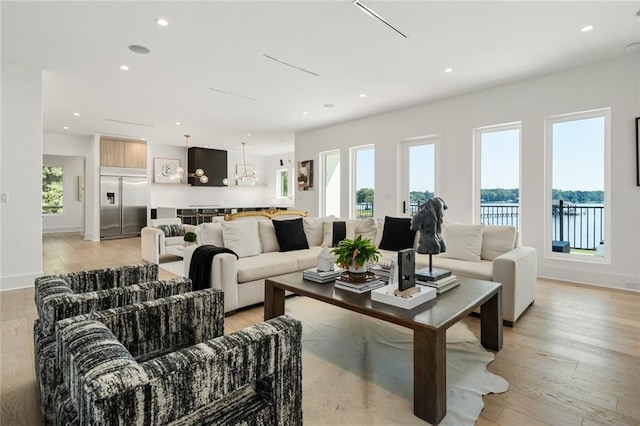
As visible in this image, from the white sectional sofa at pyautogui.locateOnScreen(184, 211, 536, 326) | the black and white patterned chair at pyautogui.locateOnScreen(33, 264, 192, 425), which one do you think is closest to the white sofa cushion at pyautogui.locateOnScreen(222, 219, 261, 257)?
the white sectional sofa at pyautogui.locateOnScreen(184, 211, 536, 326)

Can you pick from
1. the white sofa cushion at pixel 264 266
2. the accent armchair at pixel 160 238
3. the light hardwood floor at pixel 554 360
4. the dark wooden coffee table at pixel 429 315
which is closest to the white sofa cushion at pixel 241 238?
the white sofa cushion at pixel 264 266

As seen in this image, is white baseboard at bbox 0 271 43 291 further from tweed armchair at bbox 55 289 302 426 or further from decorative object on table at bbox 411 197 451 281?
decorative object on table at bbox 411 197 451 281

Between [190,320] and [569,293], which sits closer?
[190,320]

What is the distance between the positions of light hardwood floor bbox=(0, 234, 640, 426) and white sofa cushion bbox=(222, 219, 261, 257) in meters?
0.72

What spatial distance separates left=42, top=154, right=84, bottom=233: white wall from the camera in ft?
33.8

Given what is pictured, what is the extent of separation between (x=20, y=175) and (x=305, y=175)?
5.25 m

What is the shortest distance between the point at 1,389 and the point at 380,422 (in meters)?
2.15

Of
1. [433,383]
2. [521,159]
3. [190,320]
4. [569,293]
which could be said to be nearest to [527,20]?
[521,159]

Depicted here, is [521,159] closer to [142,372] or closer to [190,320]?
[190,320]

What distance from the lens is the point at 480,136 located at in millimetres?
5215

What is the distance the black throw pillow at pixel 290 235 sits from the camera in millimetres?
4086

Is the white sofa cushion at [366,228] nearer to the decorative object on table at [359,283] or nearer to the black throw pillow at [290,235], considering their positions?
the black throw pillow at [290,235]

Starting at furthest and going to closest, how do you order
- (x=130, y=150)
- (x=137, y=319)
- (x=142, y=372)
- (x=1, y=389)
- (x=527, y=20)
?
(x=130, y=150), (x=527, y=20), (x=1, y=389), (x=137, y=319), (x=142, y=372)

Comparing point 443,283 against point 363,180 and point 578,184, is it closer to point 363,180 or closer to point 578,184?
point 578,184
